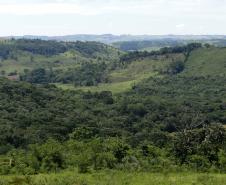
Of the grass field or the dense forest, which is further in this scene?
the dense forest

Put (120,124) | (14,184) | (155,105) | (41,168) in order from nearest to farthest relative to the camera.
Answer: (14,184) < (41,168) < (120,124) < (155,105)

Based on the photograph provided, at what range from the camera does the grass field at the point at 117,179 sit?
38.1 m

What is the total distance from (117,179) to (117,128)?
74.0 metres

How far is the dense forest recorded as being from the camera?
4556 centimetres

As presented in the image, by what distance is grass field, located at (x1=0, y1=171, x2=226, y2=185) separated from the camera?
38.1 metres

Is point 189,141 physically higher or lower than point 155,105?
higher

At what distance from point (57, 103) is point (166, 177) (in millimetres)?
96995

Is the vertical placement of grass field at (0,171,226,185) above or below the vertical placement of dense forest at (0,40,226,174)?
above

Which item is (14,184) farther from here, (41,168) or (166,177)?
(166,177)

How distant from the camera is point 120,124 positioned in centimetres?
12244

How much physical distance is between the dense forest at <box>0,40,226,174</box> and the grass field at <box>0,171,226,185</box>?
7.34 ft

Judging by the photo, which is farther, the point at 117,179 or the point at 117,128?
the point at 117,128

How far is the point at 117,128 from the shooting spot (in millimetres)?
113875

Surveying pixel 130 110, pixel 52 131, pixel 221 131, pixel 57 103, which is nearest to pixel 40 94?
pixel 57 103
